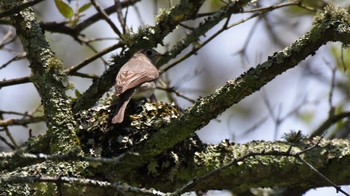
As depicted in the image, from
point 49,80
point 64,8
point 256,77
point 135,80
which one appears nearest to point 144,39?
point 49,80

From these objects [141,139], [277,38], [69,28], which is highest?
[277,38]

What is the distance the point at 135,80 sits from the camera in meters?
5.55

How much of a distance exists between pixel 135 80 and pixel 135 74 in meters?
0.06

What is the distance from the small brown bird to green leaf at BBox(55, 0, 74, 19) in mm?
622

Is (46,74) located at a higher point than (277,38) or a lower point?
lower

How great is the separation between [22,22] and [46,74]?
40cm

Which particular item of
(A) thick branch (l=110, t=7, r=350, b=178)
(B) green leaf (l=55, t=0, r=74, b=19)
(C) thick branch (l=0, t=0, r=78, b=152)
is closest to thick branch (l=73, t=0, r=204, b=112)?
(C) thick branch (l=0, t=0, r=78, b=152)

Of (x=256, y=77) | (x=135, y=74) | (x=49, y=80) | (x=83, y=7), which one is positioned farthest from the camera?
(x=135, y=74)

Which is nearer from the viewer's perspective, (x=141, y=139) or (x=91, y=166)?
(x=91, y=166)

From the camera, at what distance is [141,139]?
13.0 feet

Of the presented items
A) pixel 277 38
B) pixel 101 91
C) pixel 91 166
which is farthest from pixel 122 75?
pixel 277 38

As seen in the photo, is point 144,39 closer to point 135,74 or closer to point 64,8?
point 64,8

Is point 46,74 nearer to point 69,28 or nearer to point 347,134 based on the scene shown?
point 69,28

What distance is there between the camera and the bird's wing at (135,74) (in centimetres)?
488
